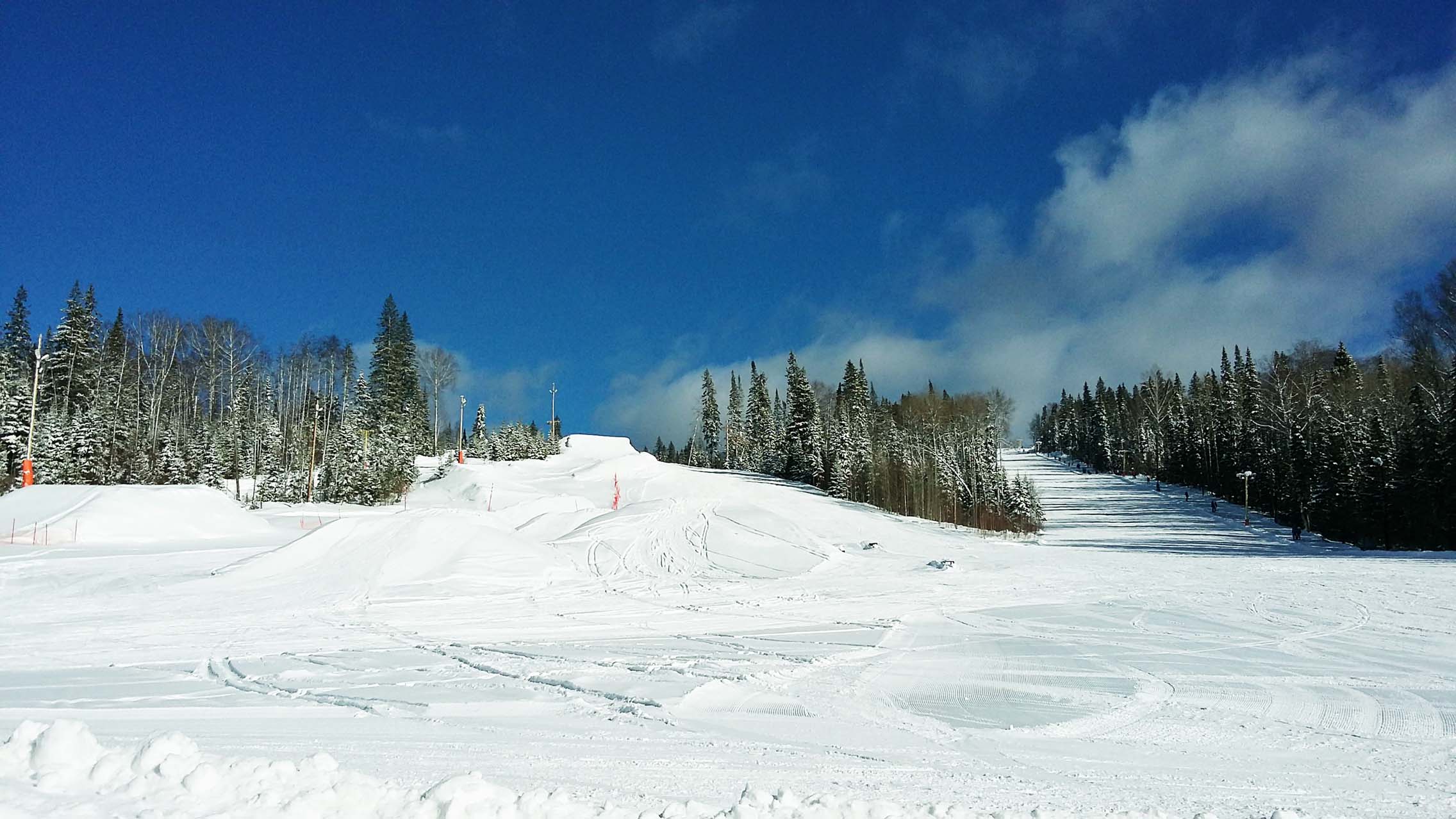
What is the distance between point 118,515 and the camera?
22906 millimetres

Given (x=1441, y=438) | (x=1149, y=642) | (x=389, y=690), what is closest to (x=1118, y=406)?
(x=1441, y=438)

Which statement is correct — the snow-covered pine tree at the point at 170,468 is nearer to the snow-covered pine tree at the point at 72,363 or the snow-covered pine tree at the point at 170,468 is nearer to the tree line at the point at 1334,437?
the snow-covered pine tree at the point at 72,363

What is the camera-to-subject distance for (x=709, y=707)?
22.0 ft

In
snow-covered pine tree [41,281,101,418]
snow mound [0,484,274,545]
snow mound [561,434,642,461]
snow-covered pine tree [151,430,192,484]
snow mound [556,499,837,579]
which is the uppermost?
snow-covered pine tree [41,281,101,418]

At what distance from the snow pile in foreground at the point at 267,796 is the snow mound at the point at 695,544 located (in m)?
16.6

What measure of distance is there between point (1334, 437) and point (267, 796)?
53331mm

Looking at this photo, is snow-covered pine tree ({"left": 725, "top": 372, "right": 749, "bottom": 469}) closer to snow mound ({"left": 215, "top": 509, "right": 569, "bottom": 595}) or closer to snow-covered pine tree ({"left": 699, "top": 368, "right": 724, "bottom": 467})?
snow-covered pine tree ({"left": 699, "top": 368, "right": 724, "bottom": 467})

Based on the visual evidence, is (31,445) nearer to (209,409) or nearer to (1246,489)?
(209,409)

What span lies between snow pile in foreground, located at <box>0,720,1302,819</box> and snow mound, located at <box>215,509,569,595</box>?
42.1 feet

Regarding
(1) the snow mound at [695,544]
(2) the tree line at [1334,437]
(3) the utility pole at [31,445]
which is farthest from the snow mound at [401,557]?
(2) the tree line at [1334,437]

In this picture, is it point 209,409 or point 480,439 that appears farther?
point 480,439

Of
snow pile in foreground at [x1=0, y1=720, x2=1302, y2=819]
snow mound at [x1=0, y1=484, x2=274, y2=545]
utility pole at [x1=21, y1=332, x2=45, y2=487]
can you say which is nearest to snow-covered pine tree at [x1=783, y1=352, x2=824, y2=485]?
snow mound at [x1=0, y1=484, x2=274, y2=545]

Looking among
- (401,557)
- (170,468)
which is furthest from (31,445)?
(401,557)

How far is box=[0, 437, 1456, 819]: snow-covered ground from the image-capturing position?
420 centimetres
